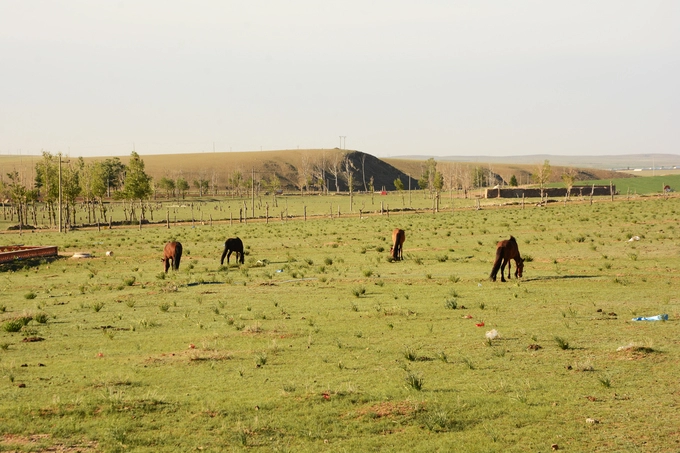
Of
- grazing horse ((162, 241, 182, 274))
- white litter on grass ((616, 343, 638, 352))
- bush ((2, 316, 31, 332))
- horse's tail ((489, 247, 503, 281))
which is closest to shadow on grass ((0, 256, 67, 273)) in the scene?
grazing horse ((162, 241, 182, 274))

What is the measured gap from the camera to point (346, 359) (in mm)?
15094

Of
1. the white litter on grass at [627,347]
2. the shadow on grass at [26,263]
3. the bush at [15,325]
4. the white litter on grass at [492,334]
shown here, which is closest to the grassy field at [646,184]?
the shadow on grass at [26,263]

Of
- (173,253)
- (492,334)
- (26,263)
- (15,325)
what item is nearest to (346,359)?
(492,334)

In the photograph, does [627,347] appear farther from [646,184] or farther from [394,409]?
[646,184]

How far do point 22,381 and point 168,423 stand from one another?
4237 millimetres

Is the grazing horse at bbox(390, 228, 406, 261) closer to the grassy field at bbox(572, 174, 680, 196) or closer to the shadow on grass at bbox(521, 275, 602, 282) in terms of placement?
the shadow on grass at bbox(521, 275, 602, 282)

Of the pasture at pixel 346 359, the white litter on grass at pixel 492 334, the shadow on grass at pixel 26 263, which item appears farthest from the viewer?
the shadow on grass at pixel 26 263

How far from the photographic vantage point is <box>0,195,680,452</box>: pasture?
415 inches

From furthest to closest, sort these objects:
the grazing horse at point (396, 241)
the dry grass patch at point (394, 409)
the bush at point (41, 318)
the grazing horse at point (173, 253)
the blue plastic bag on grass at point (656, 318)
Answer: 1. the grazing horse at point (396, 241)
2. the grazing horse at point (173, 253)
3. the bush at point (41, 318)
4. the blue plastic bag on grass at point (656, 318)
5. the dry grass patch at point (394, 409)

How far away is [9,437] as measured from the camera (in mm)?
10516

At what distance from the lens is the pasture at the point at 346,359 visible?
10539 millimetres

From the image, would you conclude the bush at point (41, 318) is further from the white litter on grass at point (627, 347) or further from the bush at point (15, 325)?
the white litter on grass at point (627, 347)

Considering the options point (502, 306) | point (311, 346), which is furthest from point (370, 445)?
point (502, 306)

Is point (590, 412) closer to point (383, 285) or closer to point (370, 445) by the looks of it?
point (370, 445)
